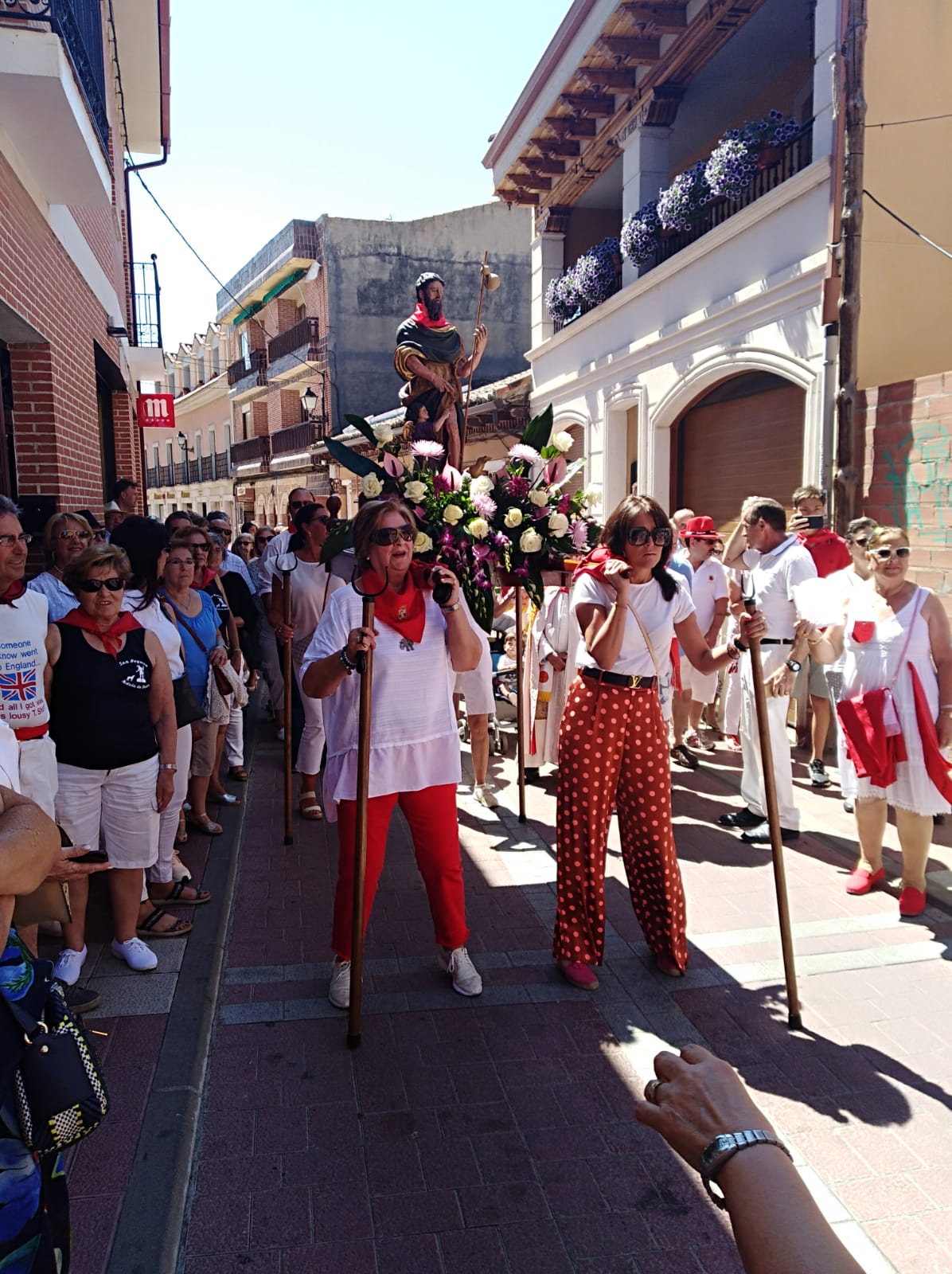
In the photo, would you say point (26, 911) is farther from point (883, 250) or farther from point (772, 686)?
point (883, 250)

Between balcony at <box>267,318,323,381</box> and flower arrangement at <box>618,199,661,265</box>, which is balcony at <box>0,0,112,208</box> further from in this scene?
balcony at <box>267,318,323,381</box>

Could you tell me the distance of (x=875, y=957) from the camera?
4.15 metres

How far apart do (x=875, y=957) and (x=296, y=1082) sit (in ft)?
8.62

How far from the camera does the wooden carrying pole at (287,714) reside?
5.72m

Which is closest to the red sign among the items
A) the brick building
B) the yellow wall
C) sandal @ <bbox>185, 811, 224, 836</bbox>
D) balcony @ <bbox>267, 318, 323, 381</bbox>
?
the brick building

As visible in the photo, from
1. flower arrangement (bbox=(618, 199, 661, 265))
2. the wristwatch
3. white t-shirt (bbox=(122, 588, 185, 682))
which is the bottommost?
the wristwatch

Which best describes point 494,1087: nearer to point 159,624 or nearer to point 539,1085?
point 539,1085

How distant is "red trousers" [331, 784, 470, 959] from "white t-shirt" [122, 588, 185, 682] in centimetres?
126

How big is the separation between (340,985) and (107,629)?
1.78 m

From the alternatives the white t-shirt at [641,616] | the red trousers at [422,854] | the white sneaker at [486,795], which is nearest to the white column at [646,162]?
the white sneaker at [486,795]

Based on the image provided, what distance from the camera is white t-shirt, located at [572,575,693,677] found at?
12.7 ft

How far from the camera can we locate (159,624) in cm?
438

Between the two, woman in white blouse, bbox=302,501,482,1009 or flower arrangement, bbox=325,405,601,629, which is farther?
flower arrangement, bbox=325,405,601,629

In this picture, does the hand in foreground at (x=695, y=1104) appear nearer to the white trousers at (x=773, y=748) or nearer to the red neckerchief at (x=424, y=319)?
the white trousers at (x=773, y=748)
